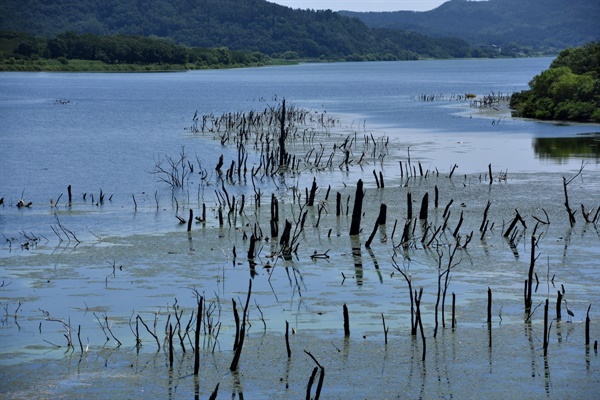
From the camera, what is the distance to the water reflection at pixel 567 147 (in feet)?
92.1

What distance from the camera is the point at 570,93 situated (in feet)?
136

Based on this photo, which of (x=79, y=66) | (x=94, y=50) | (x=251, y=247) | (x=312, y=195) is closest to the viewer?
(x=251, y=247)

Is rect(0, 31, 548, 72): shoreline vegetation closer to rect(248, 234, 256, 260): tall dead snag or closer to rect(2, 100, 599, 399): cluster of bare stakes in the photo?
rect(2, 100, 599, 399): cluster of bare stakes

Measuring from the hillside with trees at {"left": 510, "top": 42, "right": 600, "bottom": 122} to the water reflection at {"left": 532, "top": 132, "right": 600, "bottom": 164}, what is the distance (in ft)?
18.1

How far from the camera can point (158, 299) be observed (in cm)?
1226

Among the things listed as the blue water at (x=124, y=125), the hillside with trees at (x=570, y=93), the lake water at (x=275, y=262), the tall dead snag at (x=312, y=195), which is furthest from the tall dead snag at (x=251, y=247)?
the hillside with trees at (x=570, y=93)

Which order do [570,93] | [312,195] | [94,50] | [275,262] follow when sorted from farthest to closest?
[94,50] → [570,93] → [312,195] → [275,262]

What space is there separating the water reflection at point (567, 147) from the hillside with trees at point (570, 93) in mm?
5521

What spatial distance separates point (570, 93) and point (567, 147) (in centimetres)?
1164

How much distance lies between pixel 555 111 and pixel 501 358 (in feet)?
110

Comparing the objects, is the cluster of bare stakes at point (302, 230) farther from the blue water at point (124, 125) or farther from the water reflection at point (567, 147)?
the water reflection at point (567, 147)

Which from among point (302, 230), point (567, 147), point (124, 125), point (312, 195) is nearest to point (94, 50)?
point (124, 125)

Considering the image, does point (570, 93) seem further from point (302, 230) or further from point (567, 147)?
point (302, 230)

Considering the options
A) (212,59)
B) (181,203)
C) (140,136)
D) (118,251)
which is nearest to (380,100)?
(140,136)
